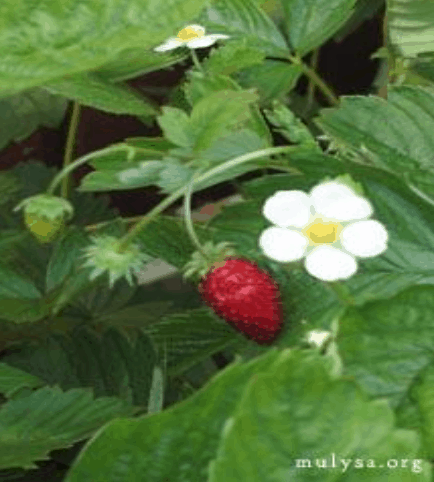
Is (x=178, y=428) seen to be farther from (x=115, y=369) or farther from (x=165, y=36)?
(x=115, y=369)

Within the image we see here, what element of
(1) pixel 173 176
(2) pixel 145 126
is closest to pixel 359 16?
(2) pixel 145 126

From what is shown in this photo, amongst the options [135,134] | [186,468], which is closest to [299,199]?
[186,468]

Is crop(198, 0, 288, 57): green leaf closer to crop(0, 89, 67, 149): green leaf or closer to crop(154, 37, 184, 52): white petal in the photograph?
crop(154, 37, 184, 52): white petal

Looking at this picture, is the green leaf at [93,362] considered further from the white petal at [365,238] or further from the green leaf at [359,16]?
the green leaf at [359,16]

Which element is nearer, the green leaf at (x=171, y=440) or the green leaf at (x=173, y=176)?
the green leaf at (x=171, y=440)

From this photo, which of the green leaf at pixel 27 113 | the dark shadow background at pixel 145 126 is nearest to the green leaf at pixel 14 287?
the green leaf at pixel 27 113

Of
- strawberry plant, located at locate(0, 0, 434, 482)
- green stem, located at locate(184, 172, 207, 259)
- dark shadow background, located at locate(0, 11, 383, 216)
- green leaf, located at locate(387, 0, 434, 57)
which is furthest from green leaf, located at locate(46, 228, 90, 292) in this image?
dark shadow background, located at locate(0, 11, 383, 216)

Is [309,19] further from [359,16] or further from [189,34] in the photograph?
[359,16]
